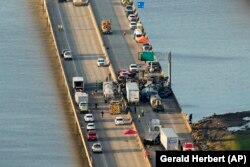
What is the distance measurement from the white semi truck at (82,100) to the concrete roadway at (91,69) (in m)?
0.60

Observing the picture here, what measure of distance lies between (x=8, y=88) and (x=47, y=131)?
13352mm

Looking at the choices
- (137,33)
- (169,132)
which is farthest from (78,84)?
(137,33)

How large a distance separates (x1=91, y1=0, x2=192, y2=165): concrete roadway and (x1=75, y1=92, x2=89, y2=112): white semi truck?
11.7 ft

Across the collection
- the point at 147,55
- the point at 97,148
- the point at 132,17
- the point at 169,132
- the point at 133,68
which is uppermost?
the point at 169,132

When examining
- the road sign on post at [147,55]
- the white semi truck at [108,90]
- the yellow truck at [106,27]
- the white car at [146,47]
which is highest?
the white semi truck at [108,90]

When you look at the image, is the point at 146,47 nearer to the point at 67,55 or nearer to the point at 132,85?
the point at 67,55

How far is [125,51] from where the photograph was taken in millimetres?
107312

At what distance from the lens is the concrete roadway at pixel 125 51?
280 ft

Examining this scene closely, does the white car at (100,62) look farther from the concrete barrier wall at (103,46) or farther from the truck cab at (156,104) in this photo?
the truck cab at (156,104)

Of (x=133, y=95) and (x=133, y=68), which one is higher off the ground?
(x=133, y=95)

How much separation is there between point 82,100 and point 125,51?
59.5ft

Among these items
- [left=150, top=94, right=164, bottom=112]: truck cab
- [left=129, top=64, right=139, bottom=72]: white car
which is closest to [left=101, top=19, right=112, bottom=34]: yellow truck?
[left=129, top=64, right=139, bottom=72]: white car

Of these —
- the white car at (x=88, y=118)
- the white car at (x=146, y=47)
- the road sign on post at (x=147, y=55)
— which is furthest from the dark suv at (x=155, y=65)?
the white car at (x=88, y=118)

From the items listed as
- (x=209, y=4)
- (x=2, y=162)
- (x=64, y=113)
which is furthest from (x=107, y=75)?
(x=209, y=4)
